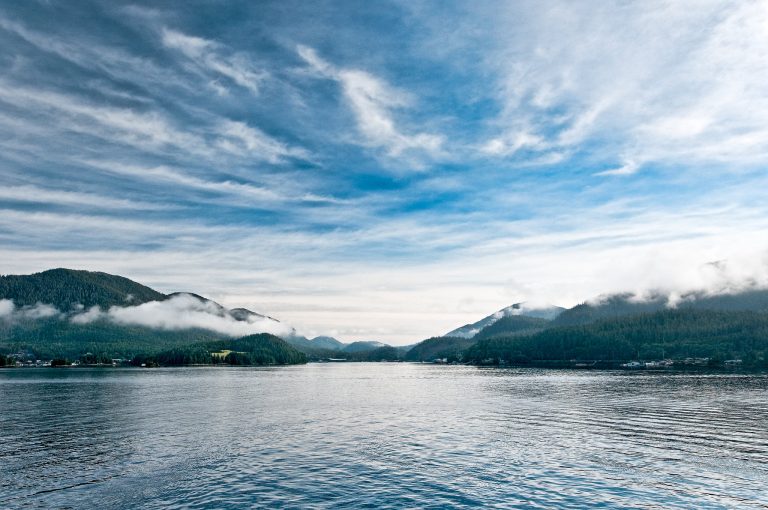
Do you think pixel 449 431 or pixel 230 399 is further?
pixel 230 399

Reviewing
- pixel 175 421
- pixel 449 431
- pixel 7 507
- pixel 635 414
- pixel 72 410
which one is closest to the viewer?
pixel 7 507

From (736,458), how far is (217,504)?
169 feet

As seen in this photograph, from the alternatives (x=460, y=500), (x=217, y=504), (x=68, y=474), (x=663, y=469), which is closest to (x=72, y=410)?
(x=68, y=474)

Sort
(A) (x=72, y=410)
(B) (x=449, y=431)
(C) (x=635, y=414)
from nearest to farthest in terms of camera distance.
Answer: (B) (x=449, y=431) < (C) (x=635, y=414) < (A) (x=72, y=410)

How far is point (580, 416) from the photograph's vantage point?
85.5 m

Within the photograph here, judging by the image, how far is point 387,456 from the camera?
54.2 metres

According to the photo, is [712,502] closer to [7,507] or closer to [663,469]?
[663,469]

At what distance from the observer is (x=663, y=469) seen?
4803 centimetres

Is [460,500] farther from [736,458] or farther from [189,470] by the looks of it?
[736,458]

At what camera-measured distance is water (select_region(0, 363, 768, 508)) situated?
3975 cm

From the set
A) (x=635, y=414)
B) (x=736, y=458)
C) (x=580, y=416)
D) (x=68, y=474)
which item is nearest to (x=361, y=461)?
(x=68, y=474)

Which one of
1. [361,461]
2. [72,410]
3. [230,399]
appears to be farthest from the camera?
[230,399]

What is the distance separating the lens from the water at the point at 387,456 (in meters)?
39.8

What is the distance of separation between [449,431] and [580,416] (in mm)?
28254
